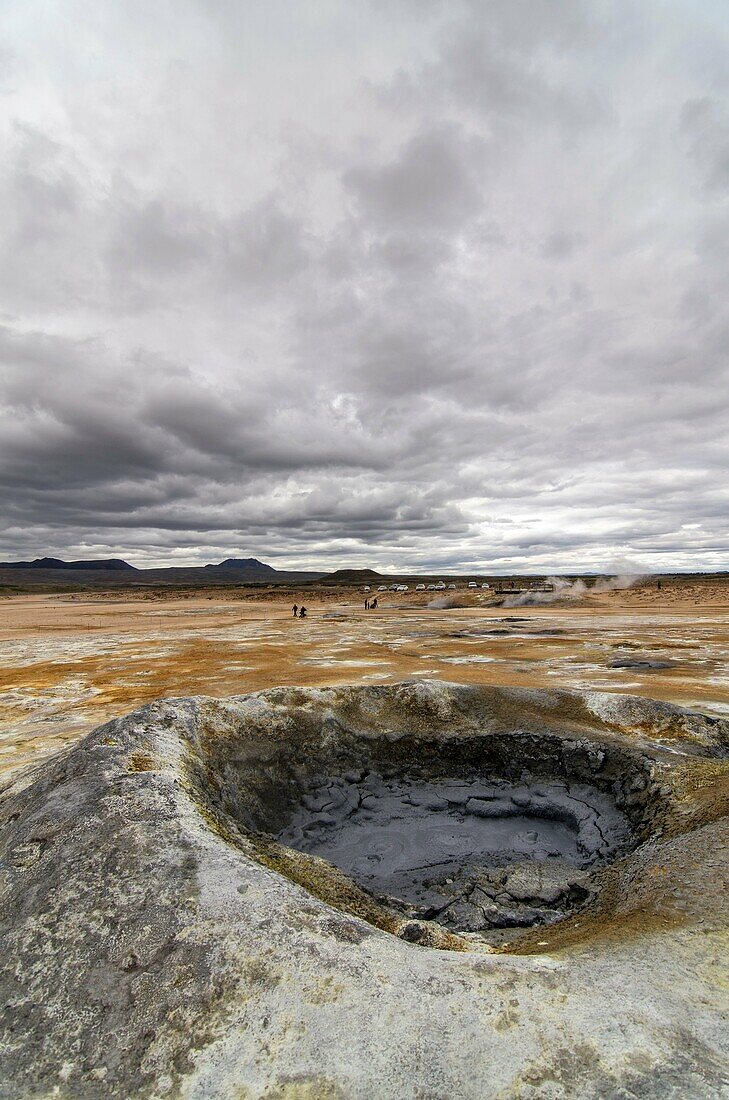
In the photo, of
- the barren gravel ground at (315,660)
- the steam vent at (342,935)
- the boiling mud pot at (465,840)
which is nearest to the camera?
the steam vent at (342,935)

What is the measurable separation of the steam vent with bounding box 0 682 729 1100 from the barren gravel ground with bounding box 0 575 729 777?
423 cm

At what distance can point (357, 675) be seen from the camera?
13.9 m

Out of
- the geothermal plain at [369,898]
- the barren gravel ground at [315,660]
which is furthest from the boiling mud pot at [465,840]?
the barren gravel ground at [315,660]

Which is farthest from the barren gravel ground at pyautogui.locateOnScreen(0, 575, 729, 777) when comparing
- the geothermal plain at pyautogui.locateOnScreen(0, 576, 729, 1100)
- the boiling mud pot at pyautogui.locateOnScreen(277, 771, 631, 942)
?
the boiling mud pot at pyautogui.locateOnScreen(277, 771, 631, 942)

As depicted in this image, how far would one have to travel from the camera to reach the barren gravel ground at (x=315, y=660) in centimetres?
1136

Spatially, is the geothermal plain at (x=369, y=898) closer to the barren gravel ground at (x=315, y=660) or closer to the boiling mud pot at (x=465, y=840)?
the boiling mud pot at (x=465, y=840)

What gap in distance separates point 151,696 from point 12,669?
7334mm

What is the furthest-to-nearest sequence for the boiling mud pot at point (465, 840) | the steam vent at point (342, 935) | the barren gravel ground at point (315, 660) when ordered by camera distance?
the barren gravel ground at point (315, 660), the boiling mud pot at point (465, 840), the steam vent at point (342, 935)

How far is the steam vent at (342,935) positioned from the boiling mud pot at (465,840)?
0.03m

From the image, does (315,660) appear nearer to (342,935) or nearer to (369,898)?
(369,898)

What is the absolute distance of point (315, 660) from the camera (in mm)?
16906

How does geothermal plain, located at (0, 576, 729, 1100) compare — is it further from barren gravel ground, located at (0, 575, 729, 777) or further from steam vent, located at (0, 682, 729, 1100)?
barren gravel ground, located at (0, 575, 729, 777)

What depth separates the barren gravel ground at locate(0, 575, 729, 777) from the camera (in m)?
11.4

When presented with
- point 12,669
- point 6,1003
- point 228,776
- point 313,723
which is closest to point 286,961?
point 6,1003
